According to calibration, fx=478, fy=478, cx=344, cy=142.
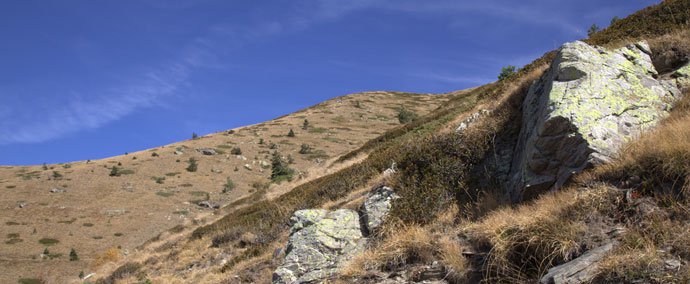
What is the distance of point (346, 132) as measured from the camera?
66.1m

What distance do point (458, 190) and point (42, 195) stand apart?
4989 cm

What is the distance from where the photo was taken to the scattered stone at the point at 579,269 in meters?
5.09

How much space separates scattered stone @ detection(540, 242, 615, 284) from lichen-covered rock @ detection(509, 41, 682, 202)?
199 centimetres

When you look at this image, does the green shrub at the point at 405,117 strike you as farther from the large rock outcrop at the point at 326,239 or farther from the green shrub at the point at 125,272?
the large rock outcrop at the point at 326,239

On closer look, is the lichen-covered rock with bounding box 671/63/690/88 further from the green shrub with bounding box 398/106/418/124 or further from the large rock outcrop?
the green shrub with bounding box 398/106/418/124

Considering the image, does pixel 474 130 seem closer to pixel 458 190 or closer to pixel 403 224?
pixel 458 190

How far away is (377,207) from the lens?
10.2 meters

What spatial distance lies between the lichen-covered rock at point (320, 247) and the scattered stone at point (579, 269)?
4136mm

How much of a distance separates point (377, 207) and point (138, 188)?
44.8 meters

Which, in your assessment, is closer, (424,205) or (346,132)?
(424,205)

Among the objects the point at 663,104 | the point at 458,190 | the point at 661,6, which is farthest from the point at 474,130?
the point at 661,6

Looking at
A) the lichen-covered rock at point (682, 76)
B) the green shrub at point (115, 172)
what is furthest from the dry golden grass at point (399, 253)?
the green shrub at point (115, 172)

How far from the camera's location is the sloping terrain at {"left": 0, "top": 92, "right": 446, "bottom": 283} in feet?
110

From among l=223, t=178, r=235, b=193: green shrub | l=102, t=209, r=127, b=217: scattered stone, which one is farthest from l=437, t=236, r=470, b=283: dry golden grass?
l=102, t=209, r=127, b=217: scattered stone
